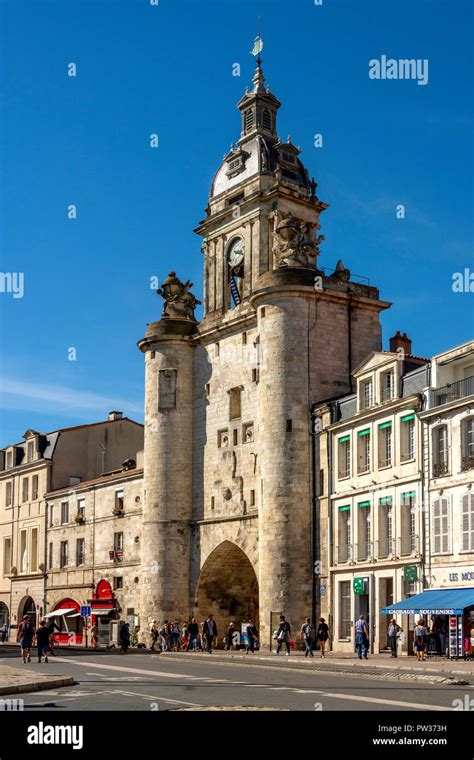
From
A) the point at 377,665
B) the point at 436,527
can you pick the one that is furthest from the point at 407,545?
the point at 377,665

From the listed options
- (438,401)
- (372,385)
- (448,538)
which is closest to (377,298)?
(372,385)

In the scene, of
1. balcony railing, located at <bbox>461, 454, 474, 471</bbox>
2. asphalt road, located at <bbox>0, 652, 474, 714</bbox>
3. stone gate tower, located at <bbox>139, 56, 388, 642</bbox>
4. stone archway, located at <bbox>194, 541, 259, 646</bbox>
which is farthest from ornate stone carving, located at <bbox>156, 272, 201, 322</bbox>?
asphalt road, located at <bbox>0, 652, 474, 714</bbox>

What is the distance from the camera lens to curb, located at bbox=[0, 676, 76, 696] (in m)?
18.5

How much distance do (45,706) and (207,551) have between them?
30.0 m

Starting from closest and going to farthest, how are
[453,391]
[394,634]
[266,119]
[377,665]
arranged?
1. [377,665]
2. [394,634]
3. [453,391]
4. [266,119]

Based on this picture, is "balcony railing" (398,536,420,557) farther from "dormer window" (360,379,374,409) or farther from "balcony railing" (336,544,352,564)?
"dormer window" (360,379,374,409)

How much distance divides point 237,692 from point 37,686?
375cm

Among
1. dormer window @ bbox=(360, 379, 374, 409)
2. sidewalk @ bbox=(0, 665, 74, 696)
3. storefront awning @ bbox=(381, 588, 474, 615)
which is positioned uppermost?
dormer window @ bbox=(360, 379, 374, 409)

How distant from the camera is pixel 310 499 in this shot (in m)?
39.9

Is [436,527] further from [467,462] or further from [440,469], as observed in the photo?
[467,462]

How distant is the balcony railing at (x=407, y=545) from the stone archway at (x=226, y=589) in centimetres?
1227

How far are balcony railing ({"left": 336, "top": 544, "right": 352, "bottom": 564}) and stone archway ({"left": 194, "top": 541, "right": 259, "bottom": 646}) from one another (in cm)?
796

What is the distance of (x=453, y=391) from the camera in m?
32.5
